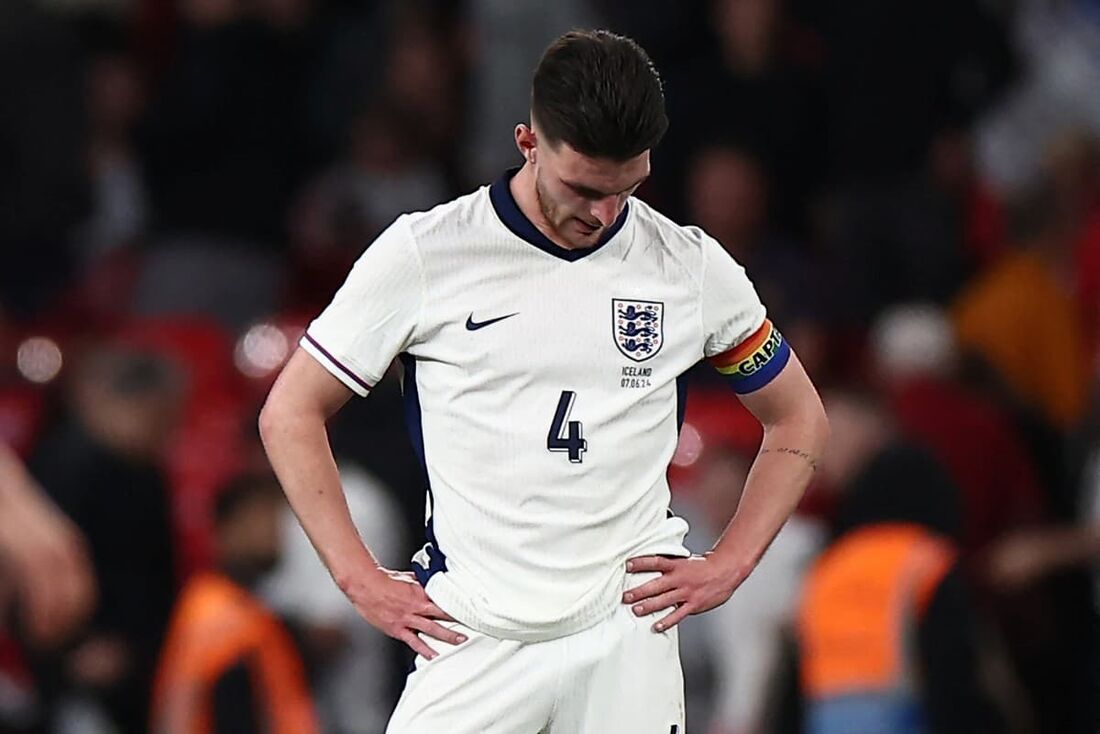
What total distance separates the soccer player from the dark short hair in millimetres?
90

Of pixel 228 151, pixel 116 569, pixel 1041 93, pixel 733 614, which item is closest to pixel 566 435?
pixel 733 614

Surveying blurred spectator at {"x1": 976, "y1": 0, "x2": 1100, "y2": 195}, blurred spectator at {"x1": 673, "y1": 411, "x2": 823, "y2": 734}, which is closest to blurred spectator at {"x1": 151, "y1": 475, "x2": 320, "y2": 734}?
blurred spectator at {"x1": 673, "y1": 411, "x2": 823, "y2": 734}

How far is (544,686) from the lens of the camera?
15.5 ft

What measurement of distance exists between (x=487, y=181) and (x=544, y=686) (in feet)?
21.2

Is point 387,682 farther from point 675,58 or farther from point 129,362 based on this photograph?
point 675,58

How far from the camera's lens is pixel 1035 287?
1057cm

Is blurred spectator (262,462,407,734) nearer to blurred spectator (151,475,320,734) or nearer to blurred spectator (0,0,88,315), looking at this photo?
blurred spectator (151,475,320,734)

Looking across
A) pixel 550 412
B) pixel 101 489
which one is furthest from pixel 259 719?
pixel 550 412

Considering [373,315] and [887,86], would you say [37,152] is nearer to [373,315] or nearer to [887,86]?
[887,86]

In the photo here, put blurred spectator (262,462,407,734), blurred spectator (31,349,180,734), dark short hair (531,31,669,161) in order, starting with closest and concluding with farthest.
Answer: dark short hair (531,31,669,161), blurred spectator (262,462,407,734), blurred spectator (31,349,180,734)

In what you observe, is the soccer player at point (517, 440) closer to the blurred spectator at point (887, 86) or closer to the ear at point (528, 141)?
the ear at point (528, 141)

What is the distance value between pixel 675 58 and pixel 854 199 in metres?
1.09

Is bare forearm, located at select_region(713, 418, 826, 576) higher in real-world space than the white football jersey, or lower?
lower

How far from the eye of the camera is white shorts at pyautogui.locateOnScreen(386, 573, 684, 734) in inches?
186
